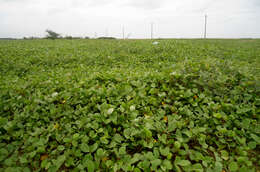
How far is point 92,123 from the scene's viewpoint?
1.80 meters

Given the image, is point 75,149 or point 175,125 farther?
point 175,125

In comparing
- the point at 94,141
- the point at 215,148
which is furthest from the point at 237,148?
the point at 94,141

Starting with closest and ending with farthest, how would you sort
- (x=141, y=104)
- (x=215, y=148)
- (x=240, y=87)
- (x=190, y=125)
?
(x=215, y=148) → (x=190, y=125) → (x=141, y=104) → (x=240, y=87)

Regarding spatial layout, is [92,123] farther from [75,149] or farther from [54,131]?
[54,131]

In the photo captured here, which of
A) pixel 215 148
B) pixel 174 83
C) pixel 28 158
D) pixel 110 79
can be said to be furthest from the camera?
pixel 110 79

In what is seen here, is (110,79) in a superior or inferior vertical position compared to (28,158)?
superior

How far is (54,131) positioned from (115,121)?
806 mm

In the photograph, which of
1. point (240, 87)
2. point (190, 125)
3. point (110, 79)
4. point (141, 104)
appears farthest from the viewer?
point (110, 79)

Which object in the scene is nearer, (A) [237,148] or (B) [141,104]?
(A) [237,148]

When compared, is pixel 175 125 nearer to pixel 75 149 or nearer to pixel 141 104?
pixel 141 104

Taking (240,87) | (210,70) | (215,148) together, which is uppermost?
(210,70)

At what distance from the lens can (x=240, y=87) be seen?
2498 mm

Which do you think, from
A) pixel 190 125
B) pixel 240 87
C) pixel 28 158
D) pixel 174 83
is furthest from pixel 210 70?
pixel 28 158

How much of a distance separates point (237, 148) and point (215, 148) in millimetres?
214
